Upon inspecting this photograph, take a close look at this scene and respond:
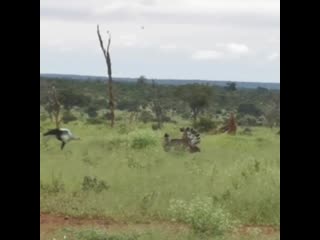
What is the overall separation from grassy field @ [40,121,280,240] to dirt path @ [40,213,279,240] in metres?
0.06

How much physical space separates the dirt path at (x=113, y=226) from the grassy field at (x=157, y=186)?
64 millimetres

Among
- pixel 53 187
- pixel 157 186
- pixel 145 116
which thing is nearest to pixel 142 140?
pixel 157 186

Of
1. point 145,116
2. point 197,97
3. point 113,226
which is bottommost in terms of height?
point 113,226

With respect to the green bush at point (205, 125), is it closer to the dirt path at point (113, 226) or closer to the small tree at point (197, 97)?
the small tree at point (197, 97)

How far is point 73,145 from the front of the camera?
32.4 ft

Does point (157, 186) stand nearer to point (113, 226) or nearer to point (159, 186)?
point (159, 186)

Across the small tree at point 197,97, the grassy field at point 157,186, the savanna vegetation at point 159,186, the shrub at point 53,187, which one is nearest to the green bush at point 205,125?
the savanna vegetation at point 159,186

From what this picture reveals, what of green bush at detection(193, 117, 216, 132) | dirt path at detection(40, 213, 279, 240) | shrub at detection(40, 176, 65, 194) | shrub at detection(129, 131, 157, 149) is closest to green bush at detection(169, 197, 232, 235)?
dirt path at detection(40, 213, 279, 240)

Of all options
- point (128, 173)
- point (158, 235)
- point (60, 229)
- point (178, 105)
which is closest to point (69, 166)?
point (128, 173)

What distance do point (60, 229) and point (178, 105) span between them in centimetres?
1570

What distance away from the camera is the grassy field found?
5.10 m

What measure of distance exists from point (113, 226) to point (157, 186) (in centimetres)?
146

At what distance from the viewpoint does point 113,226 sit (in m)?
5.07
